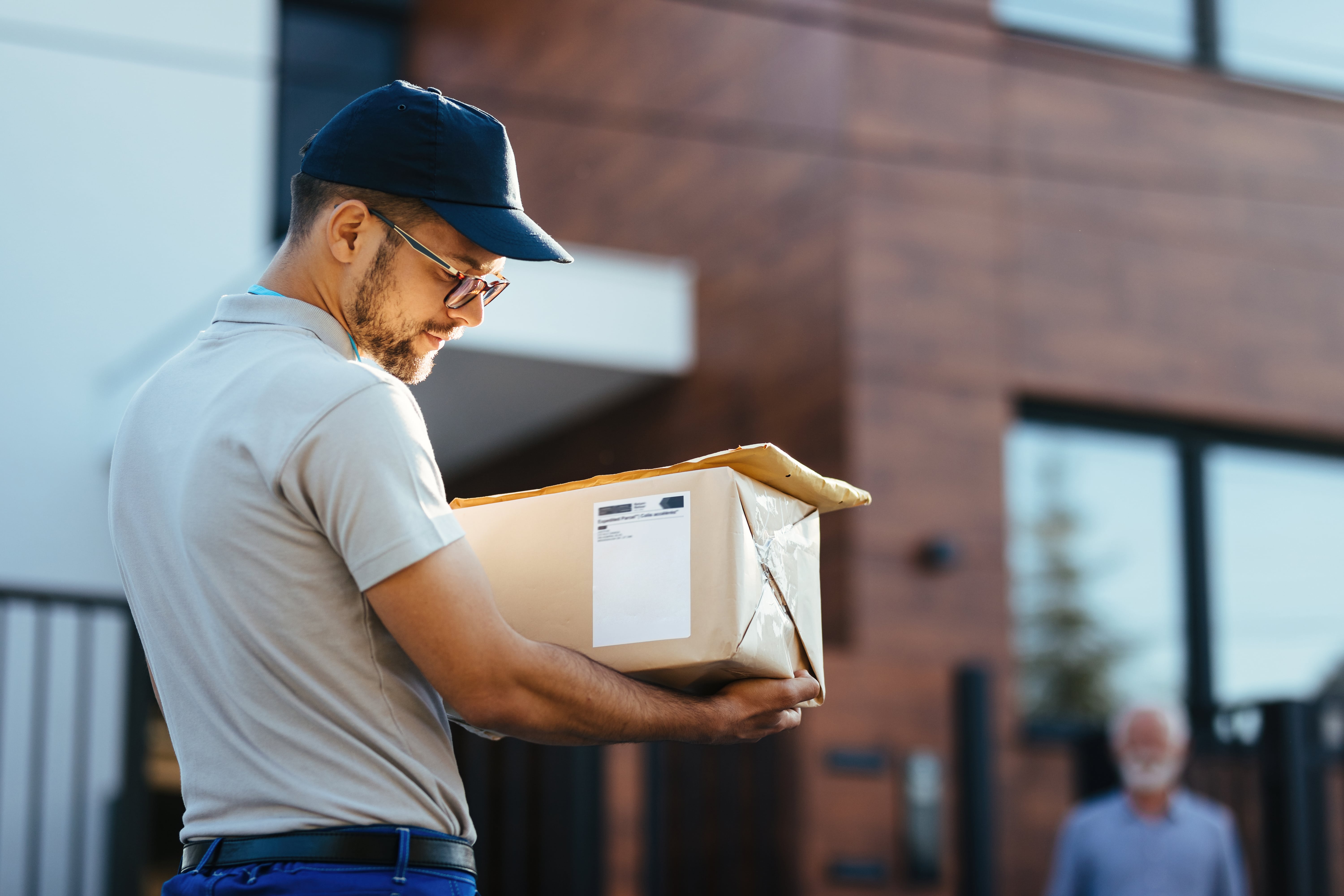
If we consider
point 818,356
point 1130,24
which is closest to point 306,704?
point 818,356

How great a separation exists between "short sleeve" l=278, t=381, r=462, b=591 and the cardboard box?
289 millimetres

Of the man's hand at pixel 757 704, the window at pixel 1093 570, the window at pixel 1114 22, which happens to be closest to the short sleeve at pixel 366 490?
the man's hand at pixel 757 704

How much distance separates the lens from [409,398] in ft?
5.39

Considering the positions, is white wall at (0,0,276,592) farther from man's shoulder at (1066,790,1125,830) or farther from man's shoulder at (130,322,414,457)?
man's shoulder at (130,322,414,457)

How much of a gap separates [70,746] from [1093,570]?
4721 millimetres

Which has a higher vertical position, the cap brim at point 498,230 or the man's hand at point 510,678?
the cap brim at point 498,230

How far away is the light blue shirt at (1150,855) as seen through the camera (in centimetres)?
575

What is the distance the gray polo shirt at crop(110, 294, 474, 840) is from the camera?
1.55 metres

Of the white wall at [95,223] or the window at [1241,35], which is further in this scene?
the window at [1241,35]

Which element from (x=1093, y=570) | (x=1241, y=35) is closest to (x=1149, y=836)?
(x=1093, y=570)

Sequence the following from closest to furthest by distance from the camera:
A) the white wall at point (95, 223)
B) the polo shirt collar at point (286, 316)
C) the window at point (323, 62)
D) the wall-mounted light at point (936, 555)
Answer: the polo shirt collar at point (286, 316)
the wall-mounted light at point (936, 555)
the white wall at point (95, 223)
the window at point (323, 62)

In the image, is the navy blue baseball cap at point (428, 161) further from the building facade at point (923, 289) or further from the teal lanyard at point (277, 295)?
the building facade at point (923, 289)

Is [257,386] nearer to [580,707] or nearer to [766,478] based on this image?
[580,707]

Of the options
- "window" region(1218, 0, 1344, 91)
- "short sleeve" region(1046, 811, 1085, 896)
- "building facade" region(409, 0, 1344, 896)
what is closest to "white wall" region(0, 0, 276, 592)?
"building facade" region(409, 0, 1344, 896)
